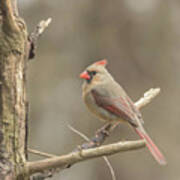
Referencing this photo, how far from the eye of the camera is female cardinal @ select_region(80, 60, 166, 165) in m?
3.92

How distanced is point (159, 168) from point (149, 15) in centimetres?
259

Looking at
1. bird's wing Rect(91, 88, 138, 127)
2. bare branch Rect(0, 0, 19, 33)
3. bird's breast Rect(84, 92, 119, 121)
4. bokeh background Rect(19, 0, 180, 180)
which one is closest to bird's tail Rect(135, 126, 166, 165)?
bird's wing Rect(91, 88, 138, 127)

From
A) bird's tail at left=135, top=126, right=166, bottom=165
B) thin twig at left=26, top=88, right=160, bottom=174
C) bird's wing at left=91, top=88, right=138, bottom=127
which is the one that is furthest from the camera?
bird's wing at left=91, top=88, right=138, bottom=127

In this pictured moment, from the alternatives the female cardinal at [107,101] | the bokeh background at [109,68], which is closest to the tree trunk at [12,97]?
the female cardinal at [107,101]

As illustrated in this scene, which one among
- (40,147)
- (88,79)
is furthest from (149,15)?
(88,79)

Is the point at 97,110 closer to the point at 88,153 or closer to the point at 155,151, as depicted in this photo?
the point at 155,151

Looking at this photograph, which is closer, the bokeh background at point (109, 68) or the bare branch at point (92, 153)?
the bare branch at point (92, 153)

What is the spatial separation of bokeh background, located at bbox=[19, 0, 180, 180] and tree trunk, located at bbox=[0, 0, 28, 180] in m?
4.98

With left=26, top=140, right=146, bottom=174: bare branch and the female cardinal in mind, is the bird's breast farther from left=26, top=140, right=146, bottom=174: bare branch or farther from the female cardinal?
left=26, top=140, right=146, bottom=174: bare branch

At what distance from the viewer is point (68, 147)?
26.4ft

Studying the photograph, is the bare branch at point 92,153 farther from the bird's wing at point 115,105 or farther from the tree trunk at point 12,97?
the bird's wing at point 115,105

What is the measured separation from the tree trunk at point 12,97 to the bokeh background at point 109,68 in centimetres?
498

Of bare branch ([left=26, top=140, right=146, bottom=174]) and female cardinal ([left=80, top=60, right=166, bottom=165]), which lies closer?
bare branch ([left=26, top=140, right=146, bottom=174])

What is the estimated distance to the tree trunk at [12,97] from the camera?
211 centimetres
